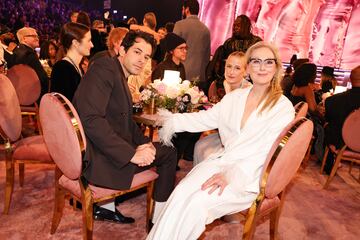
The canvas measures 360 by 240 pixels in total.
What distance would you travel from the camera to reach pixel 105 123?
6.80 feet

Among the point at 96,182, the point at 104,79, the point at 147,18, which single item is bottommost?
the point at 96,182

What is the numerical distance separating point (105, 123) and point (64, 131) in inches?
9.7

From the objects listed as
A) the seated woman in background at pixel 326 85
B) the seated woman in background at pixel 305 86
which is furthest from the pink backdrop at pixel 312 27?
the seated woman in background at pixel 305 86

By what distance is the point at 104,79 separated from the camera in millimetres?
2121

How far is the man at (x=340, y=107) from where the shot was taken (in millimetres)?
3924

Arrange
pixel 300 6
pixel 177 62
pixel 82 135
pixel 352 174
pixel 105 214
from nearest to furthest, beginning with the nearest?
pixel 82 135 → pixel 105 214 → pixel 177 62 → pixel 352 174 → pixel 300 6

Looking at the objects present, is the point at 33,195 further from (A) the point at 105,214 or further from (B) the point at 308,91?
(B) the point at 308,91

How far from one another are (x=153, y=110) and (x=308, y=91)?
253 centimetres

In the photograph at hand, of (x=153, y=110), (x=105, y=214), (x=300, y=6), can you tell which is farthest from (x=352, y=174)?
(x=300, y=6)

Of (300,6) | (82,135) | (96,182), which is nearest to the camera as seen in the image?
(82,135)

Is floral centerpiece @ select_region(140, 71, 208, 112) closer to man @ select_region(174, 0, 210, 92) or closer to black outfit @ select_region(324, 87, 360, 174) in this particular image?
man @ select_region(174, 0, 210, 92)

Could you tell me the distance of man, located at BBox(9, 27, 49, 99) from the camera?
4.38m

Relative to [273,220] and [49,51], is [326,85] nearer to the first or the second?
[273,220]

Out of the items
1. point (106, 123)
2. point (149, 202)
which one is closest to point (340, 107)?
point (149, 202)
